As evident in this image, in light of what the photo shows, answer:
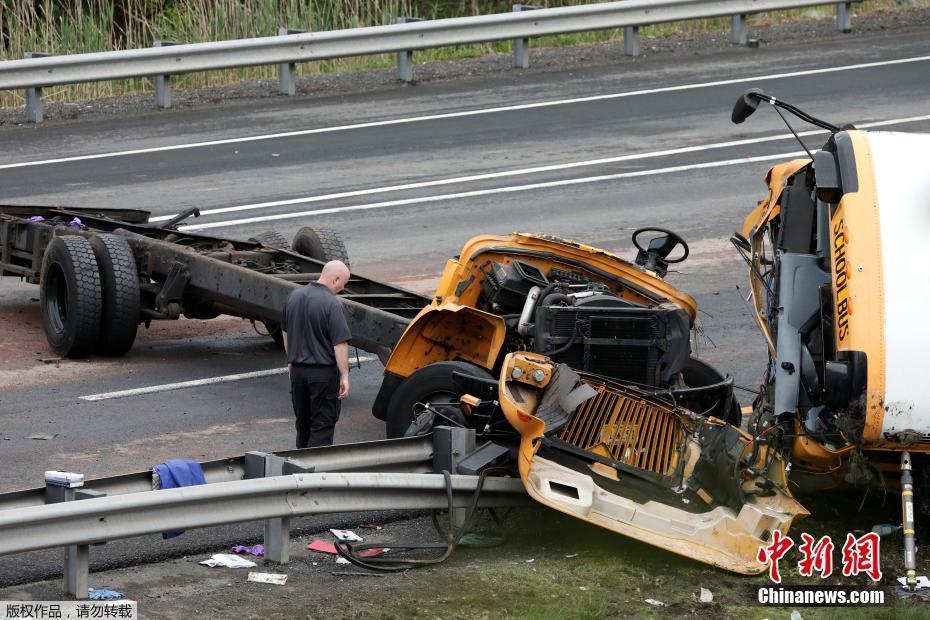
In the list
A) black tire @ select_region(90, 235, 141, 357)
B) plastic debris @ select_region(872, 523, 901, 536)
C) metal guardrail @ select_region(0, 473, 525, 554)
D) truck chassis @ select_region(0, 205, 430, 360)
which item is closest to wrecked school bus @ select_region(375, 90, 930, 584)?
plastic debris @ select_region(872, 523, 901, 536)

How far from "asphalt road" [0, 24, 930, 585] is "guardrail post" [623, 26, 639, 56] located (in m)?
0.51

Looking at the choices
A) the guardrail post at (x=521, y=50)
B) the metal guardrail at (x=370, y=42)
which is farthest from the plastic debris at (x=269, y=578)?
the guardrail post at (x=521, y=50)

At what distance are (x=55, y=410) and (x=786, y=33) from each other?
1684cm

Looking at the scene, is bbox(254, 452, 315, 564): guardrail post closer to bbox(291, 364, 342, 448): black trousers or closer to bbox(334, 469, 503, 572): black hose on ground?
bbox(334, 469, 503, 572): black hose on ground

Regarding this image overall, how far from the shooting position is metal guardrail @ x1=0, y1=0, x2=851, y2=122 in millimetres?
20047

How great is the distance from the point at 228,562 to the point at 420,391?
1.94 metres

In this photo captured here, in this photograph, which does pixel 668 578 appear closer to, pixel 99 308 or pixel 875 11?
pixel 99 308

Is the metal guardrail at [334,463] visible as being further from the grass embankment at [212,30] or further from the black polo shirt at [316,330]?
the grass embankment at [212,30]

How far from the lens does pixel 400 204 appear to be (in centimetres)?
1717

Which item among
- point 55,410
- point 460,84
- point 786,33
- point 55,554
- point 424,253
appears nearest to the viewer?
point 55,554

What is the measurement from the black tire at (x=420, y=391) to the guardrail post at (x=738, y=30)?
15694 mm

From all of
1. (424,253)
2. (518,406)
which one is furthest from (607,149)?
(518,406)

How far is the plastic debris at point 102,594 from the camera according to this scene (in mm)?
7509

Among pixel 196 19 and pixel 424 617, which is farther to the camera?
pixel 196 19
